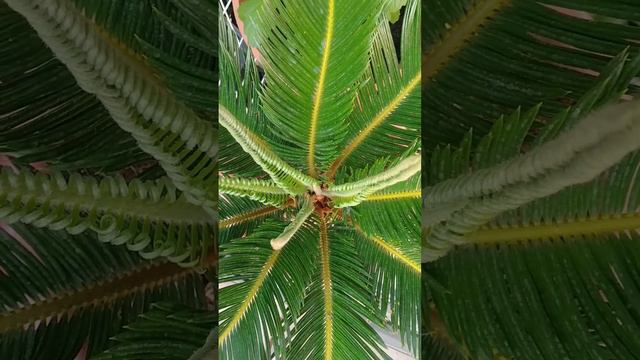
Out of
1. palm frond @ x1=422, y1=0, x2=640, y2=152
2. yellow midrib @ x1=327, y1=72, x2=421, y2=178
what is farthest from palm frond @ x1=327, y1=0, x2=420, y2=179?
palm frond @ x1=422, y1=0, x2=640, y2=152

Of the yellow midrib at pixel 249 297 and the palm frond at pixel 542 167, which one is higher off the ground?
the palm frond at pixel 542 167

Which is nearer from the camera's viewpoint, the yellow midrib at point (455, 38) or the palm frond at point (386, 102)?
the palm frond at point (386, 102)

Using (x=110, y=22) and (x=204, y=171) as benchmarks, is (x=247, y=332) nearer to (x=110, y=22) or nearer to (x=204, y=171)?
(x=204, y=171)

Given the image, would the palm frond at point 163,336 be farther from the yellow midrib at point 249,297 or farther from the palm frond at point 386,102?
the palm frond at point 386,102

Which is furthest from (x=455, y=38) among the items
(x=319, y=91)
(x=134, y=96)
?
(x=134, y=96)

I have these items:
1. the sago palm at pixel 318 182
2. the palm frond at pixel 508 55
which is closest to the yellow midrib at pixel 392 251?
the sago palm at pixel 318 182
